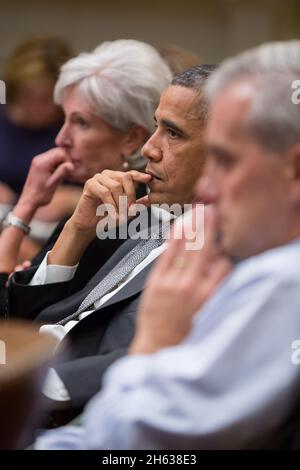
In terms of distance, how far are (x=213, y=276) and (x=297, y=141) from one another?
227 mm

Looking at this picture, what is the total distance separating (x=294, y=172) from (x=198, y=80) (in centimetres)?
85

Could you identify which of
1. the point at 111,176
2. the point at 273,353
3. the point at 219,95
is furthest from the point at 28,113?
the point at 273,353

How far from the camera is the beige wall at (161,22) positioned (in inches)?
266

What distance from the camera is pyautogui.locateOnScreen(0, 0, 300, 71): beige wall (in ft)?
22.1

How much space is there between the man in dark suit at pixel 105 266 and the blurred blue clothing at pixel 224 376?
1.64 ft

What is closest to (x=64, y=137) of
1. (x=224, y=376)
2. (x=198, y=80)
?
(x=198, y=80)

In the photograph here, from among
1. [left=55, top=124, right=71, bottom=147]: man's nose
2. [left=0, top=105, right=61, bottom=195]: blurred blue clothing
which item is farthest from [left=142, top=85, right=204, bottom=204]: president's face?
[left=0, top=105, right=61, bottom=195]: blurred blue clothing

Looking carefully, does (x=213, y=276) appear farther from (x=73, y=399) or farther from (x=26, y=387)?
(x=73, y=399)

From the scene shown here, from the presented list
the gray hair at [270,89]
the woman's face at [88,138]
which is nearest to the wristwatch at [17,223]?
the woman's face at [88,138]

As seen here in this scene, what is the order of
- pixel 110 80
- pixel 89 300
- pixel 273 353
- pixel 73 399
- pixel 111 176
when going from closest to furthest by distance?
1. pixel 273 353
2. pixel 73 399
3. pixel 89 300
4. pixel 111 176
5. pixel 110 80

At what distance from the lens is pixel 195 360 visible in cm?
116

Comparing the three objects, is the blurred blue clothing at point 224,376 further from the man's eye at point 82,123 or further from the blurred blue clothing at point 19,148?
the blurred blue clothing at point 19,148

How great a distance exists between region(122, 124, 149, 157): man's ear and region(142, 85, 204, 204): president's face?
551 mm

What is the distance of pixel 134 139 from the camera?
2646 mm
